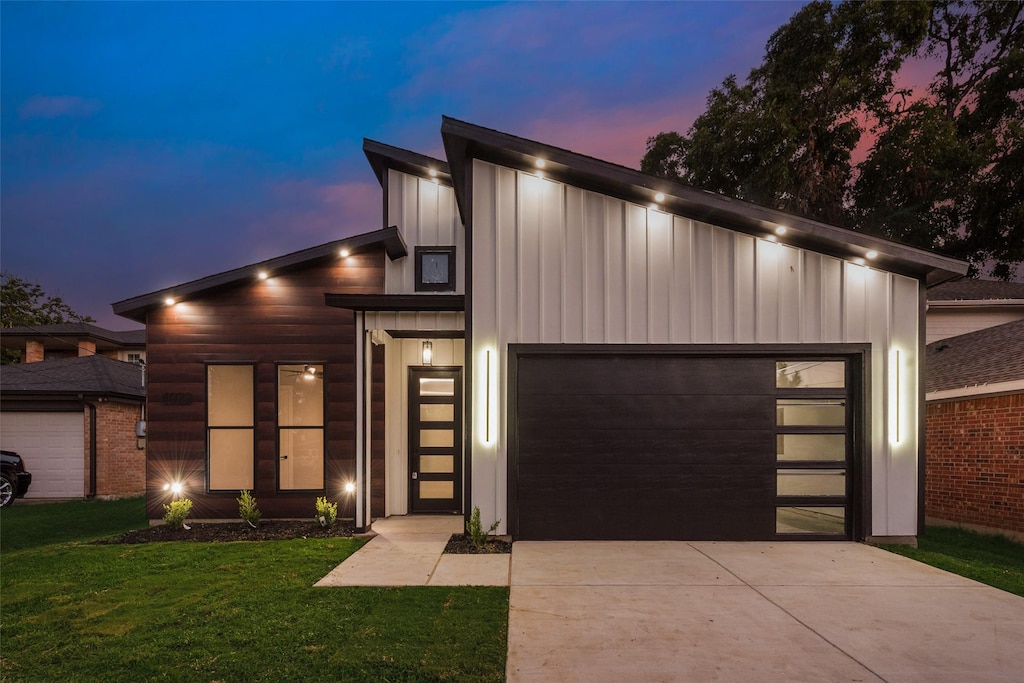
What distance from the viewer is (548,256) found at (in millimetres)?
6730

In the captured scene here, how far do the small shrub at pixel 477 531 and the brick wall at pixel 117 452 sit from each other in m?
11.5

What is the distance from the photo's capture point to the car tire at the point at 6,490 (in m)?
11.8

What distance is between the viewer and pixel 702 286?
673 centimetres

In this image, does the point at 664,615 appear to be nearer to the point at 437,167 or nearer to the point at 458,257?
the point at 458,257

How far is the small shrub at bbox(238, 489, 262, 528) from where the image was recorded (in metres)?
7.63

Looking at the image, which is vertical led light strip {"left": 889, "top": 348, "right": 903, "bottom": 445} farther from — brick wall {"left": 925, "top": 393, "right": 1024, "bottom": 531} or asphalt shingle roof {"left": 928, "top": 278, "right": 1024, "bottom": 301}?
asphalt shingle roof {"left": 928, "top": 278, "right": 1024, "bottom": 301}

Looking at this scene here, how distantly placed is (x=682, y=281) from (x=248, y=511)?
23.1 feet

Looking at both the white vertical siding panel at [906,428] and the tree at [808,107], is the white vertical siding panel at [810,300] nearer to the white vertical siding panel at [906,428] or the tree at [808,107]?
the white vertical siding panel at [906,428]

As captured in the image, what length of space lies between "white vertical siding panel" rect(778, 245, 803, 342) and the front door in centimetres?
480

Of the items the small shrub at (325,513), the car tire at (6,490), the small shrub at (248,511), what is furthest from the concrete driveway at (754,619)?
the car tire at (6,490)

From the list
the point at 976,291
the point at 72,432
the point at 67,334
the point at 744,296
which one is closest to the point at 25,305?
the point at 67,334

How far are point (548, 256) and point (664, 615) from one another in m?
4.28

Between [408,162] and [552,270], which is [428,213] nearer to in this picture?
[408,162]

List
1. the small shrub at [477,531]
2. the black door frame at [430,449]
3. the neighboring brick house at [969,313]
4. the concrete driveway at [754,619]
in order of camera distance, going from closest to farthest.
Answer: the concrete driveway at [754,619], the small shrub at [477,531], the black door frame at [430,449], the neighboring brick house at [969,313]
